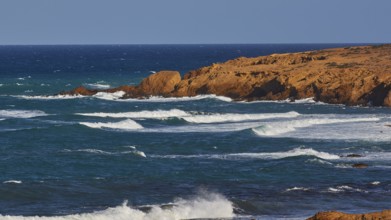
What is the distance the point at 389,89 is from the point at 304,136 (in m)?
16.6

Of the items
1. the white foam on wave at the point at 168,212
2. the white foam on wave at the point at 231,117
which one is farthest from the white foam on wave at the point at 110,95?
the white foam on wave at the point at 168,212

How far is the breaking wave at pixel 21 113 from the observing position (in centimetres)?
6681

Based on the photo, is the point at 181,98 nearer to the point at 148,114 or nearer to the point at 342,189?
the point at 148,114

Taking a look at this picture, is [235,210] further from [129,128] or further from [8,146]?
[129,128]

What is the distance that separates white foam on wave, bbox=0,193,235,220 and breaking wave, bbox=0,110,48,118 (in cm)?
3460

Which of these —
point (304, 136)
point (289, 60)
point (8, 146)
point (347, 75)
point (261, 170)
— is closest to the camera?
point (261, 170)

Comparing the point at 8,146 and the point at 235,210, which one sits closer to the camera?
the point at 235,210

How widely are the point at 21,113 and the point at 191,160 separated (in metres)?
27.2

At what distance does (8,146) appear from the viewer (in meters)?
A: 48.9

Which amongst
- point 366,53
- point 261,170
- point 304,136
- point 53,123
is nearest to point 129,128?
point 53,123

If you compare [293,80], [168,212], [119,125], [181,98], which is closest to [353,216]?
[168,212]

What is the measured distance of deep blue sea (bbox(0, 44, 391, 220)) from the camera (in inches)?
1332

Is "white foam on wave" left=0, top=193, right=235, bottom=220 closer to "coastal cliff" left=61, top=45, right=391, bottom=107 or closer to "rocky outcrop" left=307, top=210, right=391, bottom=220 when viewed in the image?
"rocky outcrop" left=307, top=210, right=391, bottom=220

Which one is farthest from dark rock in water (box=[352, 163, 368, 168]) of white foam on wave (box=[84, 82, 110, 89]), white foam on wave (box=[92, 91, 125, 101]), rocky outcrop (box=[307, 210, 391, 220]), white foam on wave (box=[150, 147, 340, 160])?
white foam on wave (box=[84, 82, 110, 89])
